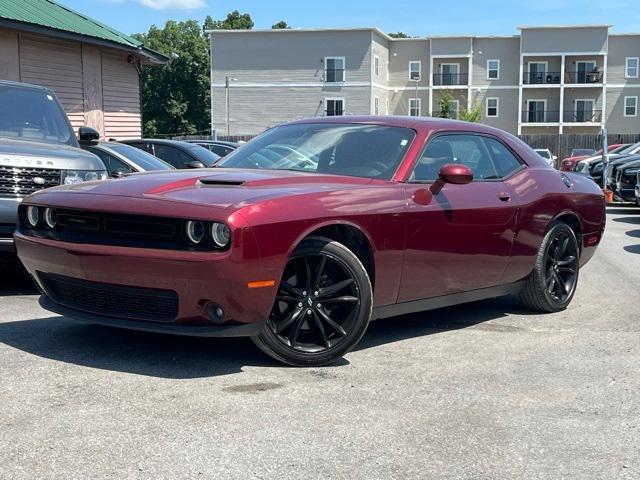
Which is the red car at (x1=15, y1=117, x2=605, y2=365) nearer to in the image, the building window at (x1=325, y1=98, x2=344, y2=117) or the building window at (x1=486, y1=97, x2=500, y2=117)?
the building window at (x1=325, y1=98, x2=344, y2=117)

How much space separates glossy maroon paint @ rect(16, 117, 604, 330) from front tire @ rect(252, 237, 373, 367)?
201 mm

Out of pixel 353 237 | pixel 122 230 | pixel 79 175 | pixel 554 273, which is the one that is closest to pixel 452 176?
pixel 353 237

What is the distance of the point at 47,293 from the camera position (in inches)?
190

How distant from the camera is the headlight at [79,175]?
6.95 meters

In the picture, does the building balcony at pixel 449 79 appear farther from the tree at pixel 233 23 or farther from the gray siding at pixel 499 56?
the tree at pixel 233 23

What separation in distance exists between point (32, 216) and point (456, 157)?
2939 mm

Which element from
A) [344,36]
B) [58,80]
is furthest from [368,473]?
[344,36]

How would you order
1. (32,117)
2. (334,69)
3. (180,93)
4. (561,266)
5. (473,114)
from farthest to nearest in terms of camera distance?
1. (180,93)
2. (334,69)
3. (473,114)
4. (32,117)
5. (561,266)

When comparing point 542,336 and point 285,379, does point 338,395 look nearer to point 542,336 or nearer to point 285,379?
point 285,379

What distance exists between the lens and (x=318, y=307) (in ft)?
15.0

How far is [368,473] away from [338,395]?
3.15ft

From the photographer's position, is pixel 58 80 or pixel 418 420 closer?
pixel 418 420

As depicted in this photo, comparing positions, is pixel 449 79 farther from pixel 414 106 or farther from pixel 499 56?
pixel 499 56

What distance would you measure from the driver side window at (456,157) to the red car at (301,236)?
0.01 meters
